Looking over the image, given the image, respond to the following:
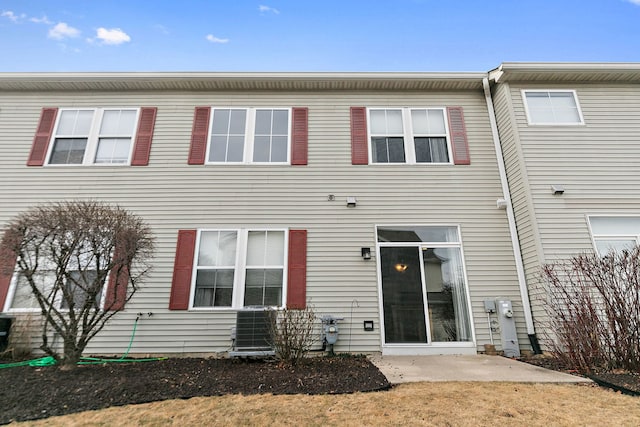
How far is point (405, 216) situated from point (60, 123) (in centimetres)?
768

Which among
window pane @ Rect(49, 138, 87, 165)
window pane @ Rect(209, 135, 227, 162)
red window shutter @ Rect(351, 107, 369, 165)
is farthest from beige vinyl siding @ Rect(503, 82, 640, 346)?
window pane @ Rect(49, 138, 87, 165)

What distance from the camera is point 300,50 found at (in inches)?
389

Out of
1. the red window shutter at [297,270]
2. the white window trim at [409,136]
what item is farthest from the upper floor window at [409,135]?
the red window shutter at [297,270]

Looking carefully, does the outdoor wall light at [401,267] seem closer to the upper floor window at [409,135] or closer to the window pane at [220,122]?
the upper floor window at [409,135]

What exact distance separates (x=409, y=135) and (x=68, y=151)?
733 cm

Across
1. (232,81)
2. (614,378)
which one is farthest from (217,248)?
(614,378)

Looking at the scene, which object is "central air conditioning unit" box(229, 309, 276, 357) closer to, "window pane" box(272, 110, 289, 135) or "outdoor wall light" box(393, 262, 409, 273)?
"outdoor wall light" box(393, 262, 409, 273)

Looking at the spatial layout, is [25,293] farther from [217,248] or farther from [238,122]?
[238,122]

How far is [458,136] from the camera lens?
6.95m

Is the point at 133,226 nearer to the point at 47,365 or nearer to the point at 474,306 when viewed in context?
the point at 47,365

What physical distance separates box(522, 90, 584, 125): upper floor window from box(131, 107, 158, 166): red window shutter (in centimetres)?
800

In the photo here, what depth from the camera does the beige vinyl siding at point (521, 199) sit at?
221 inches

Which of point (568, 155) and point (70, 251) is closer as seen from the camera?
point (70, 251)

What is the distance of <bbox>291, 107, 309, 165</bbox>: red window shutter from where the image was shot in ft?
22.2
